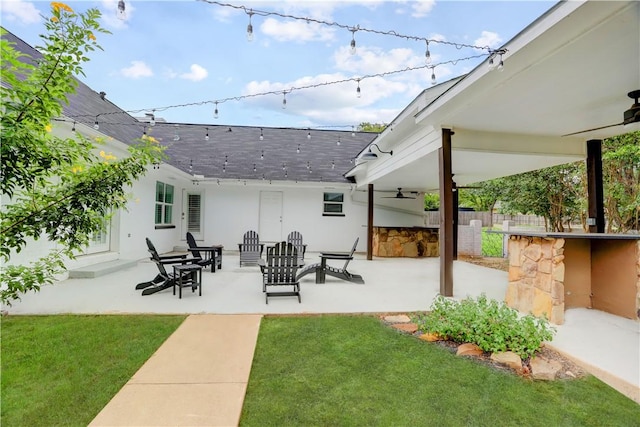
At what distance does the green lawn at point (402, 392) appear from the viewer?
2.25 m

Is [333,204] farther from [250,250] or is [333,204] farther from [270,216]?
[250,250]

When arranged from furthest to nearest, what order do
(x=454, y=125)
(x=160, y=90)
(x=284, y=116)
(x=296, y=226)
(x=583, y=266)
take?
(x=284, y=116) → (x=296, y=226) → (x=160, y=90) → (x=454, y=125) → (x=583, y=266)

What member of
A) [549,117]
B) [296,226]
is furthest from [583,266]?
[296,226]

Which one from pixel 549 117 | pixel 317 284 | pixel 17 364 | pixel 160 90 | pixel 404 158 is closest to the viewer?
pixel 17 364

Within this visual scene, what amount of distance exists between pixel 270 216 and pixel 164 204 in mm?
3823

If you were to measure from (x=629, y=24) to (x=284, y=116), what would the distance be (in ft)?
48.8

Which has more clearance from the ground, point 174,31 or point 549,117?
point 174,31

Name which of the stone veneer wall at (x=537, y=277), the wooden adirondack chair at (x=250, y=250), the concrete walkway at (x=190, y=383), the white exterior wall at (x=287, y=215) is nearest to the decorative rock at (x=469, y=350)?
the stone veneer wall at (x=537, y=277)

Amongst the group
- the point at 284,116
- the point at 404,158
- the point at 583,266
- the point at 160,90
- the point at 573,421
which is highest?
the point at 284,116

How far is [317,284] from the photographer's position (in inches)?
263

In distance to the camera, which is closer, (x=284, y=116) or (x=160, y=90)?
(x=160, y=90)

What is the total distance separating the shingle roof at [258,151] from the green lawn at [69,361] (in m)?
7.80

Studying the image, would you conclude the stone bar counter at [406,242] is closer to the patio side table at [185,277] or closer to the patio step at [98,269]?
the patio side table at [185,277]

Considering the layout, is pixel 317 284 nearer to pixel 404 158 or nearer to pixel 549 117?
pixel 404 158
